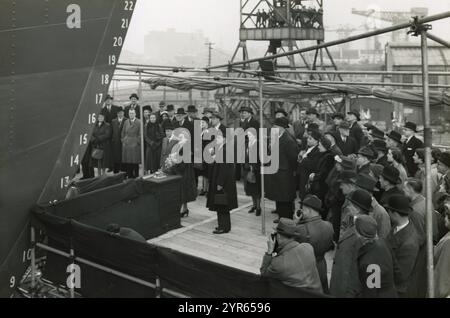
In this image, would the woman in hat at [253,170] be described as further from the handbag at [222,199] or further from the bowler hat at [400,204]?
the bowler hat at [400,204]

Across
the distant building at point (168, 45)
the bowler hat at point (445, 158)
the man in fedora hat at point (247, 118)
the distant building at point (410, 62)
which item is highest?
the distant building at point (168, 45)

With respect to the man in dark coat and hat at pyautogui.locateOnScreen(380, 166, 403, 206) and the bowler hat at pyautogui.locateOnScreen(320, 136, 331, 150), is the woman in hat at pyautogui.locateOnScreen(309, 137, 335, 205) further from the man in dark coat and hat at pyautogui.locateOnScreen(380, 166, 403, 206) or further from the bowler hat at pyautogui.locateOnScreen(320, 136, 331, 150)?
the man in dark coat and hat at pyautogui.locateOnScreen(380, 166, 403, 206)

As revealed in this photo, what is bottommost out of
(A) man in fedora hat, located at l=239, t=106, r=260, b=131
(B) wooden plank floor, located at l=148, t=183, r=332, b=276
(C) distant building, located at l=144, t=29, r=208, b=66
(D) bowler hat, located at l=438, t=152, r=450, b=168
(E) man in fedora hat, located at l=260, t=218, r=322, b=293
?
(B) wooden plank floor, located at l=148, t=183, r=332, b=276

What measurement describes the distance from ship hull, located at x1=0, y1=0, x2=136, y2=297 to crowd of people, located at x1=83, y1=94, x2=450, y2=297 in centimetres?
312

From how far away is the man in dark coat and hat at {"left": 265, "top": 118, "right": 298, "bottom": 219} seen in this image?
8.61 metres

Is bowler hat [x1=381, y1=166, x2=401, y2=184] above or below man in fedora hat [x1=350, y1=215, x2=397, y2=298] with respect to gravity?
above

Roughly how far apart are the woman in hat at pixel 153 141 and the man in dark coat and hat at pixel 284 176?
3.93 meters

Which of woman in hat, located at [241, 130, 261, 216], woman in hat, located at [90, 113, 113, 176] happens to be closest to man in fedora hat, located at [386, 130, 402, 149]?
woman in hat, located at [241, 130, 261, 216]

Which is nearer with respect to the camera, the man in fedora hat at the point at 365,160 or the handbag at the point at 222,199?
the man in fedora hat at the point at 365,160

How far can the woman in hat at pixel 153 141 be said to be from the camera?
38.1 feet

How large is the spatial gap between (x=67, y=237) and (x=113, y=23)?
9.81ft

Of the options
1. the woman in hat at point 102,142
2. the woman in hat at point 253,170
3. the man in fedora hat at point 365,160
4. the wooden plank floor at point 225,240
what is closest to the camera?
the man in fedora hat at point 365,160

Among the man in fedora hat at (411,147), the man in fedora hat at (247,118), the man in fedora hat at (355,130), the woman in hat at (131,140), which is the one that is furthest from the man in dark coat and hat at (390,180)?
the woman in hat at (131,140)
